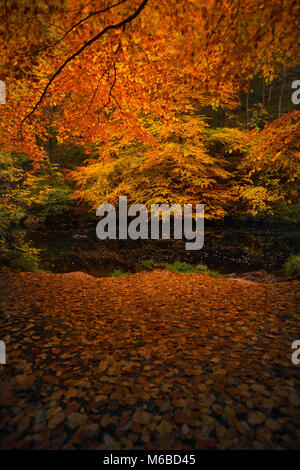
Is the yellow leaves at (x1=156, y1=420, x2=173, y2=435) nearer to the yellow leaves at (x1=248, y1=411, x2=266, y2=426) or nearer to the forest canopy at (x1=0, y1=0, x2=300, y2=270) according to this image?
the yellow leaves at (x1=248, y1=411, x2=266, y2=426)

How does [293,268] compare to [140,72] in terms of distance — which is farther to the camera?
[293,268]

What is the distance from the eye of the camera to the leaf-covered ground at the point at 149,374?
5.93 ft

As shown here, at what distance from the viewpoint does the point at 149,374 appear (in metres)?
2.48

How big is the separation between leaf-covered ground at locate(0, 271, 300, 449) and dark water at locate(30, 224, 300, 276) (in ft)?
17.1

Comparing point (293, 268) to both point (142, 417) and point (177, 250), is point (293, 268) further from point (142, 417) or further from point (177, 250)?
point (142, 417)

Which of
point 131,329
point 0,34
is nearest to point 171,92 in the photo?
point 0,34

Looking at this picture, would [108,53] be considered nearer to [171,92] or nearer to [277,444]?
[171,92]

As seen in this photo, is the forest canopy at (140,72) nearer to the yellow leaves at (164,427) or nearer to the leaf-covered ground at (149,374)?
the leaf-covered ground at (149,374)

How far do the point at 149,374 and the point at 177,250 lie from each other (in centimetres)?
984

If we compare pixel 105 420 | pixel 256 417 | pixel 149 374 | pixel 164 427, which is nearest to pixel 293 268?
pixel 256 417

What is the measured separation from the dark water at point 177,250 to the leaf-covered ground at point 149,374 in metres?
5.20

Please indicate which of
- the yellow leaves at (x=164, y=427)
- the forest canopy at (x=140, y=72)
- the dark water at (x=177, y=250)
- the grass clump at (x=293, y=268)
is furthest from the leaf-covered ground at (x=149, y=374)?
the dark water at (x=177, y=250)

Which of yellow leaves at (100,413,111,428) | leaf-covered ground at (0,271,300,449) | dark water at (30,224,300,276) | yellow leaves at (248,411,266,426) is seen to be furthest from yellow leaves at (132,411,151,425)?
dark water at (30,224,300,276)
